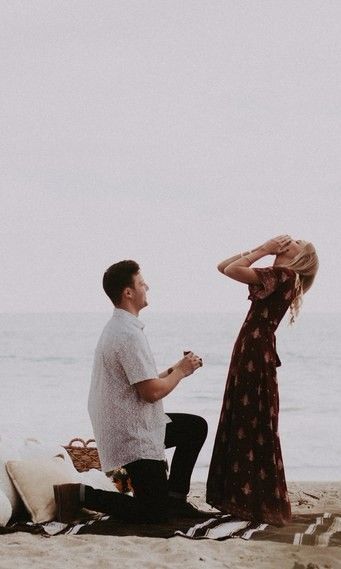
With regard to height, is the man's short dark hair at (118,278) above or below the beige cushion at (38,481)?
above

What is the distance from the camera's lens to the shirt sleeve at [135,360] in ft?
14.1

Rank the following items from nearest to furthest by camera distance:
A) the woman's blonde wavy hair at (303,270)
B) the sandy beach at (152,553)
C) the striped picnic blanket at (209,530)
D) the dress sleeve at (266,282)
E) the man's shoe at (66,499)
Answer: the sandy beach at (152,553)
the striped picnic blanket at (209,530)
the man's shoe at (66,499)
the dress sleeve at (266,282)
the woman's blonde wavy hair at (303,270)

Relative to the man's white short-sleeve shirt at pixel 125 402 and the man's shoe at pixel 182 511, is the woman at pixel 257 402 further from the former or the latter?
the man's white short-sleeve shirt at pixel 125 402

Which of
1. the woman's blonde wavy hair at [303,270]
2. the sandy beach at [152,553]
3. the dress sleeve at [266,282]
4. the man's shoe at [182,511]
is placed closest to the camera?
the sandy beach at [152,553]

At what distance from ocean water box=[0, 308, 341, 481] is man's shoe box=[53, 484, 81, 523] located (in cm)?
102

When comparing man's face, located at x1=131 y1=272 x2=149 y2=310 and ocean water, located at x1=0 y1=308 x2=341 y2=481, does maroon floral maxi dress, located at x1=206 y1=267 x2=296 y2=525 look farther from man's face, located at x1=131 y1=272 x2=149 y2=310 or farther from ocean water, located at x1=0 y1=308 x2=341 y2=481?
ocean water, located at x1=0 y1=308 x2=341 y2=481

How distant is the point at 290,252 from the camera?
4.81 metres

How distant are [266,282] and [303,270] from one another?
0.83ft

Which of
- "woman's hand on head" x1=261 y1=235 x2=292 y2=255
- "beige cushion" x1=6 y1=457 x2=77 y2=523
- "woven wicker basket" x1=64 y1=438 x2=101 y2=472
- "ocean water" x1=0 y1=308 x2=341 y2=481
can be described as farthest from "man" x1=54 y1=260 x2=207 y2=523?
"woven wicker basket" x1=64 y1=438 x2=101 y2=472

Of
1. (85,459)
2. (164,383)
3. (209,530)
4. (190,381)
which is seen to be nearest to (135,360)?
(164,383)

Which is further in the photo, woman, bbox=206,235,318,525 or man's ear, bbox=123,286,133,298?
woman, bbox=206,235,318,525

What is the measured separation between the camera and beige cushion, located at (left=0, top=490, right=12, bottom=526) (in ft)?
14.0

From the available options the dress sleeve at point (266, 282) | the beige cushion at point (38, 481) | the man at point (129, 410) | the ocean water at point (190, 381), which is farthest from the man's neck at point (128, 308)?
the ocean water at point (190, 381)

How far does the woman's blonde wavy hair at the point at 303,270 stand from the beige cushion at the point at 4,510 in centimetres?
174
